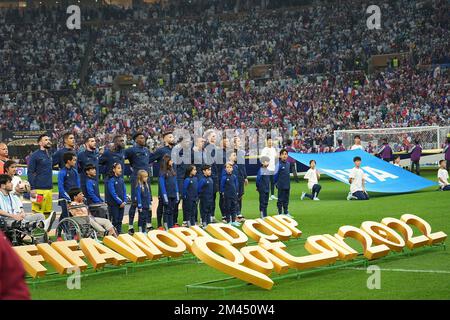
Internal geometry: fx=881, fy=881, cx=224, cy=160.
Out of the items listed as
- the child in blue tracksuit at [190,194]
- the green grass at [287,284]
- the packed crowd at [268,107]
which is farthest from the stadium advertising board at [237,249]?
the packed crowd at [268,107]

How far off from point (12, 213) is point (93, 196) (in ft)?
6.31

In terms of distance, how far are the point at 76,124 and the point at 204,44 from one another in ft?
32.4

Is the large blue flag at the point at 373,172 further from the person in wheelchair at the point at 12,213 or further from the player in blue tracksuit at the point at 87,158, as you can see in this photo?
the person in wheelchair at the point at 12,213

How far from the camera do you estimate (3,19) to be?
59469 mm

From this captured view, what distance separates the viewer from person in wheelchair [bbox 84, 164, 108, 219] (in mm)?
15484

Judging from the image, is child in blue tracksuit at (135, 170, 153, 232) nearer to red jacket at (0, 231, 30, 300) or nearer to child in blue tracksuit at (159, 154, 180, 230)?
child in blue tracksuit at (159, 154, 180, 230)

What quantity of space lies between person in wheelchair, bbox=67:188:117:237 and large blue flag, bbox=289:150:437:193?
10858 millimetres

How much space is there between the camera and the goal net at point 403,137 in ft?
120

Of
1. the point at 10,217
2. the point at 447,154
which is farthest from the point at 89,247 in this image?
the point at 447,154

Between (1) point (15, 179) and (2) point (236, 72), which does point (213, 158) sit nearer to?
(1) point (15, 179)

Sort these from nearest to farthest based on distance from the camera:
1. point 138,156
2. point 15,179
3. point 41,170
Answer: point 41,170, point 15,179, point 138,156

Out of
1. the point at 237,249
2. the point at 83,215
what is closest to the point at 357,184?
the point at 83,215

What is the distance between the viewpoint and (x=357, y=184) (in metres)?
23.8

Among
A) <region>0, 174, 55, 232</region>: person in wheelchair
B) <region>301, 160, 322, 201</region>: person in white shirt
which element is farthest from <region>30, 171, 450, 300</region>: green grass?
Answer: <region>301, 160, 322, 201</region>: person in white shirt
